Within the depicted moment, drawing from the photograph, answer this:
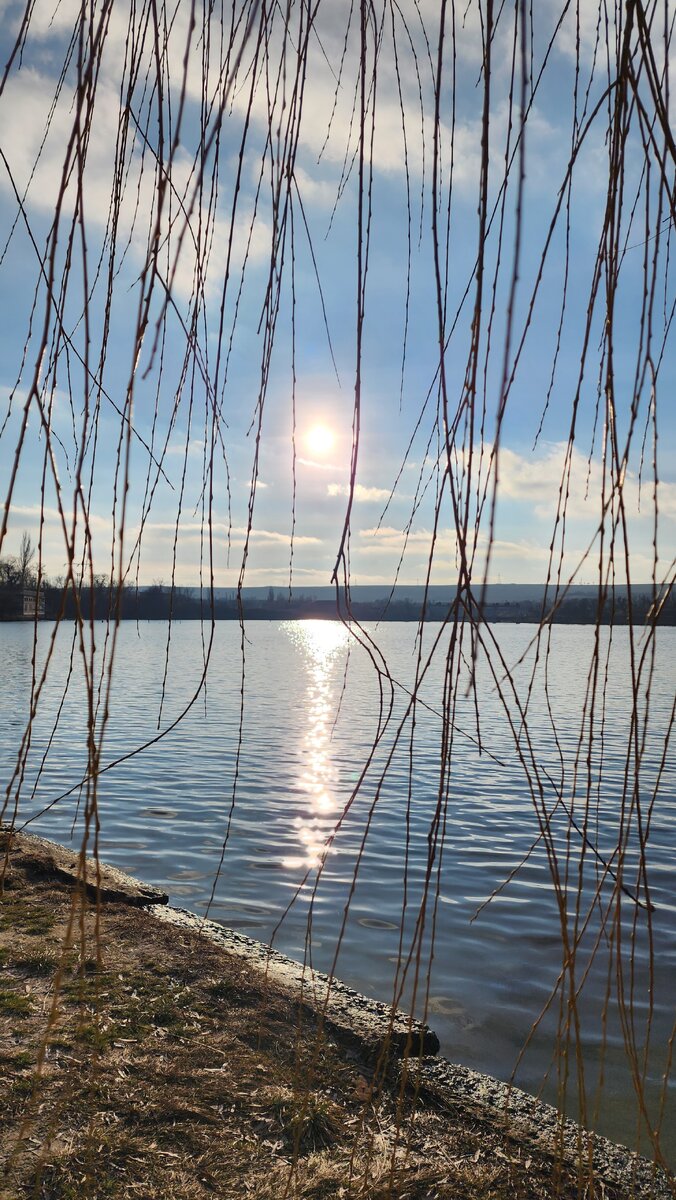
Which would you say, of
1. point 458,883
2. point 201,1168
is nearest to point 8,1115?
point 201,1168

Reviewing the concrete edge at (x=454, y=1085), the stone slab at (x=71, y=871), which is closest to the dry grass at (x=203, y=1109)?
the concrete edge at (x=454, y=1085)

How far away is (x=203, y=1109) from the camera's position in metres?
2.58

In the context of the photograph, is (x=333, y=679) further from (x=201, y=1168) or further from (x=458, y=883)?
(x=201, y=1168)

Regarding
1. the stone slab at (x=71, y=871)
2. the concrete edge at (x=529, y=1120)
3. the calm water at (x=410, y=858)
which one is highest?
the concrete edge at (x=529, y=1120)

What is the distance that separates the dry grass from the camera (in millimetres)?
2258

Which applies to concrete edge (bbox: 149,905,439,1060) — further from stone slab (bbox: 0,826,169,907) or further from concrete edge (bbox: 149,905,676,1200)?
stone slab (bbox: 0,826,169,907)

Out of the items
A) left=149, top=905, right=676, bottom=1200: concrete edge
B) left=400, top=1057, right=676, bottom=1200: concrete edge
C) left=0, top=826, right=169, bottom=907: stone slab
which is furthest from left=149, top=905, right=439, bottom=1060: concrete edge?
left=0, top=826, right=169, bottom=907: stone slab

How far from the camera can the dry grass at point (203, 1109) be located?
226 centimetres

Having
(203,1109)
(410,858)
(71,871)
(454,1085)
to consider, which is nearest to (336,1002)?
(454,1085)

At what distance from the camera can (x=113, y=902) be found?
14.8 feet

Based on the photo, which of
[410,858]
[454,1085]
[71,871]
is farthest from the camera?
[410,858]

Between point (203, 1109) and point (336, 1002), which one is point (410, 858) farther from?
point (203, 1109)

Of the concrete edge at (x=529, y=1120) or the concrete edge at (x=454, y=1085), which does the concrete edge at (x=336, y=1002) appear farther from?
the concrete edge at (x=529, y=1120)

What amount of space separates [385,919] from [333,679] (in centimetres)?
2617
